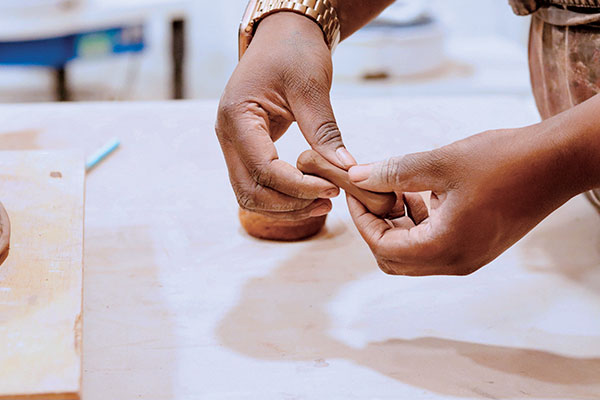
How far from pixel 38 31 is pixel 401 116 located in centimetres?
118

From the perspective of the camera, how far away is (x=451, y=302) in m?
0.77

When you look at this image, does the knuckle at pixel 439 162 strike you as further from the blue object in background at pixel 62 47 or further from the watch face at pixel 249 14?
the blue object in background at pixel 62 47

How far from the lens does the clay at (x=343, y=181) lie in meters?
0.67

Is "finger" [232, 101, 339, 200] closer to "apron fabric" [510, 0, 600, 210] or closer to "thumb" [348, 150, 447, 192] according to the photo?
"thumb" [348, 150, 447, 192]

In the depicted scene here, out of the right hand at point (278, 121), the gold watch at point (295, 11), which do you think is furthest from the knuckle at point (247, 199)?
the gold watch at point (295, 11)

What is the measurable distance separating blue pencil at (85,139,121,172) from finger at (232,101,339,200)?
376mm

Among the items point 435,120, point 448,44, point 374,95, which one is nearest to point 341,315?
point 435,120

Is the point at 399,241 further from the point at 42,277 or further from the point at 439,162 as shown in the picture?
the point at 42,277

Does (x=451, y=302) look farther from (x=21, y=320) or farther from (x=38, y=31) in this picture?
(x=38, y=31)

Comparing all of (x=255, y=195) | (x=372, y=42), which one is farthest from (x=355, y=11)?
(x=372, y=42)

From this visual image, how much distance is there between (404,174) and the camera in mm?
624

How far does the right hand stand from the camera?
2.26ft

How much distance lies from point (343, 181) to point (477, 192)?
15cm

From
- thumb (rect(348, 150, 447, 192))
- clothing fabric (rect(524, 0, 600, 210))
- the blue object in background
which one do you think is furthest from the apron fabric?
the blue object in background
